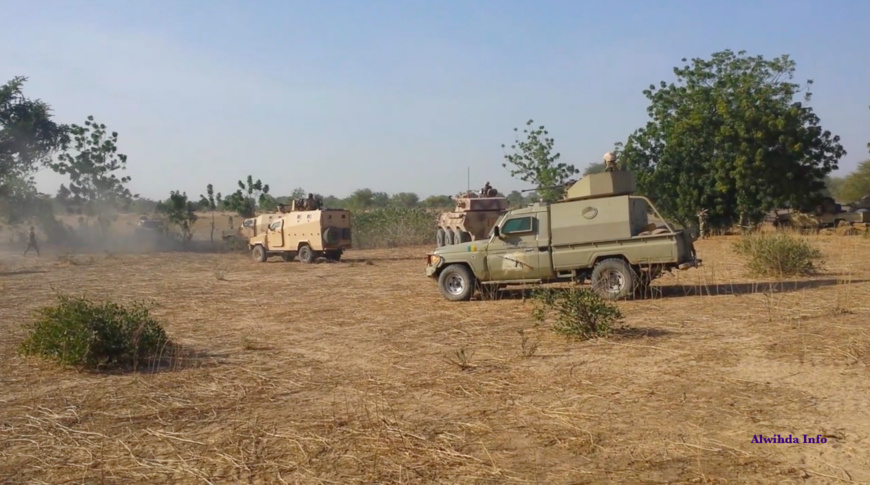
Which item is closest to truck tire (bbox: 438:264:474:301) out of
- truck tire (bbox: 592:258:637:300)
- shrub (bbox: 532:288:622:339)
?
truck tire (bbox: 592:258:637:300)

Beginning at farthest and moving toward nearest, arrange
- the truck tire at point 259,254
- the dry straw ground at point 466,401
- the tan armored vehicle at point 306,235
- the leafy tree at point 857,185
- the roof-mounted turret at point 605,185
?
the leafy tree at point 857,185
the truck tire at point 259,254
the tan armored vehicle at point 306,235
the roof-mounted turret at point 605,185
the dry straw ground at point 466,401

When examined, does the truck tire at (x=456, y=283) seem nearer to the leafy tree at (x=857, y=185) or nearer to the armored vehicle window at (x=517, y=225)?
the armored vehicle window at (x=517, y=225)

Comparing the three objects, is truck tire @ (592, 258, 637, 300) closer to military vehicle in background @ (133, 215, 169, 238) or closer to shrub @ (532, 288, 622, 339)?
shrub @ (532, 288, 622, 339)

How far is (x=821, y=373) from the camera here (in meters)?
→ 7.20

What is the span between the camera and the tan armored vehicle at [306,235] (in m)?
26.1

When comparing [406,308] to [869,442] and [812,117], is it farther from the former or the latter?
[812,117]

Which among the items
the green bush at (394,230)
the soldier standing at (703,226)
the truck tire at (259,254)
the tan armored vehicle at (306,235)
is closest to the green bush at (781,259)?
the soldier standing at (703,226)

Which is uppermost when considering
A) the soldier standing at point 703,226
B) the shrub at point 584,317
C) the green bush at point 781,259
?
the soldier standing at point 703,226

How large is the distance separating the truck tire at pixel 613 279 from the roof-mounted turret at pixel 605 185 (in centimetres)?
118

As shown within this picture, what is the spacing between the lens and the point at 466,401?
22.3ft

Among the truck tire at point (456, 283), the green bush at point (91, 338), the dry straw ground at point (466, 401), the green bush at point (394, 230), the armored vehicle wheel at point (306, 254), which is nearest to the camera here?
the dry straw ground at point (466, 401)

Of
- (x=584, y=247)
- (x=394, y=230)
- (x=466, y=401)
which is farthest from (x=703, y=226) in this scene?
(x=466, y=401)

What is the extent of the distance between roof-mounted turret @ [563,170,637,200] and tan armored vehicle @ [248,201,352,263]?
13746mm

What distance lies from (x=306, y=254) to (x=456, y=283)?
13.2m
